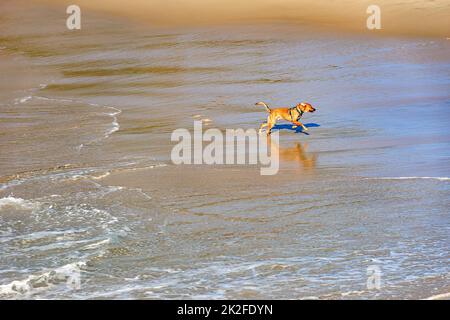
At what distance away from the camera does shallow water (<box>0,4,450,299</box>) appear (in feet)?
21.9

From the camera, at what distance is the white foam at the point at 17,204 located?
8.94m

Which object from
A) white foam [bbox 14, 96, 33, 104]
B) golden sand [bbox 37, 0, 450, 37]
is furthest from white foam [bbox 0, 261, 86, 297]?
golden sand [bbox 37, 0, 450, 37]

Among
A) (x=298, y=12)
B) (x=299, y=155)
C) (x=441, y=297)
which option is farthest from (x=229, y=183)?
(x=298, y=12)

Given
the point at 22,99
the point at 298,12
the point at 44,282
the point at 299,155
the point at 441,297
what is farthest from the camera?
the point at 298,12

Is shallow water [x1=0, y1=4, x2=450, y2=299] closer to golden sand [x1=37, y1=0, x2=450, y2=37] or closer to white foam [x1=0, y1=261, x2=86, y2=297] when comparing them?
white foam [x1=0, y1=261, x2=86, y2=297]

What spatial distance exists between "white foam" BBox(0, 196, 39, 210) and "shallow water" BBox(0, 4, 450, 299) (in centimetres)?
3

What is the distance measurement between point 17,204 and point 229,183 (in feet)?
7.33

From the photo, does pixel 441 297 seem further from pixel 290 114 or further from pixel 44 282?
pixel 290 114

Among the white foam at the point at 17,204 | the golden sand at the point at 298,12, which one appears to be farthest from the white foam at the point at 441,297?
the golden sand at the point at 298,12

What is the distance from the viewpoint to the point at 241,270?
6.74 metres

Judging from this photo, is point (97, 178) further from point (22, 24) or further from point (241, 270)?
point (22, 24)

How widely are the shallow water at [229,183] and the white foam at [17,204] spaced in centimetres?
3

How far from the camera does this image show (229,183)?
9.79 metres

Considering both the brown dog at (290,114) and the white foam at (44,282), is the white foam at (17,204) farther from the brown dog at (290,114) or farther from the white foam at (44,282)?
the brown dog at (290,114)
